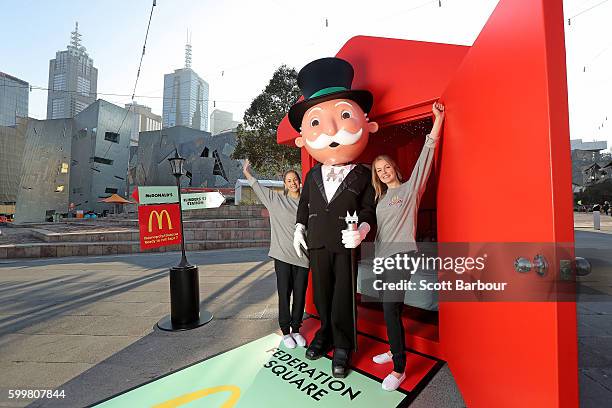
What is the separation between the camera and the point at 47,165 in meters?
26.8

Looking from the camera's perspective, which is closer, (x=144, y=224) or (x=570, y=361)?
(x=570, y=361)

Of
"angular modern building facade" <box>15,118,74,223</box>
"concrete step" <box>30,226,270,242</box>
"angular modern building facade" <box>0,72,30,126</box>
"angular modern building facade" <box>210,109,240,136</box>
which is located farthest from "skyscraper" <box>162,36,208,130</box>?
"angular modern building facade" <box>0,72,30,126</box>

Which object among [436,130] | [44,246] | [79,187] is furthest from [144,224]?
[79,187]

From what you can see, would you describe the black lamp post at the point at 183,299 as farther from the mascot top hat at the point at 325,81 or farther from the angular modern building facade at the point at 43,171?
the angular modern building facade at the point at 43,171

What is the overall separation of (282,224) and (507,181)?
5.63ft

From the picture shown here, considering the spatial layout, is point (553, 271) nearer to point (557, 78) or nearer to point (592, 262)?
point (592, 262)

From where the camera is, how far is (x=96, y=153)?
29.1 metres

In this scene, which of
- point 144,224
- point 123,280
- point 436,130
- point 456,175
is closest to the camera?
Result: point 456,175

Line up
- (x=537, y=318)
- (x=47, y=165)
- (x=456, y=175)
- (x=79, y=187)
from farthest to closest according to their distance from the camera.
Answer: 1. (x=79, y=187)
2. (x=47, y=165)
3. (x=456, y=175)
4. (x=537, y=318)

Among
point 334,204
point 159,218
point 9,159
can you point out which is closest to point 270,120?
point 159,218

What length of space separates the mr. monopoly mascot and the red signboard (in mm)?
1684

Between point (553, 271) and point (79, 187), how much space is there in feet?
126

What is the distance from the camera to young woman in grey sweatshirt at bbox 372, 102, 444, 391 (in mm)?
1903

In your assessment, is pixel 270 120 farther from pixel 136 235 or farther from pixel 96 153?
pixel 96 153
